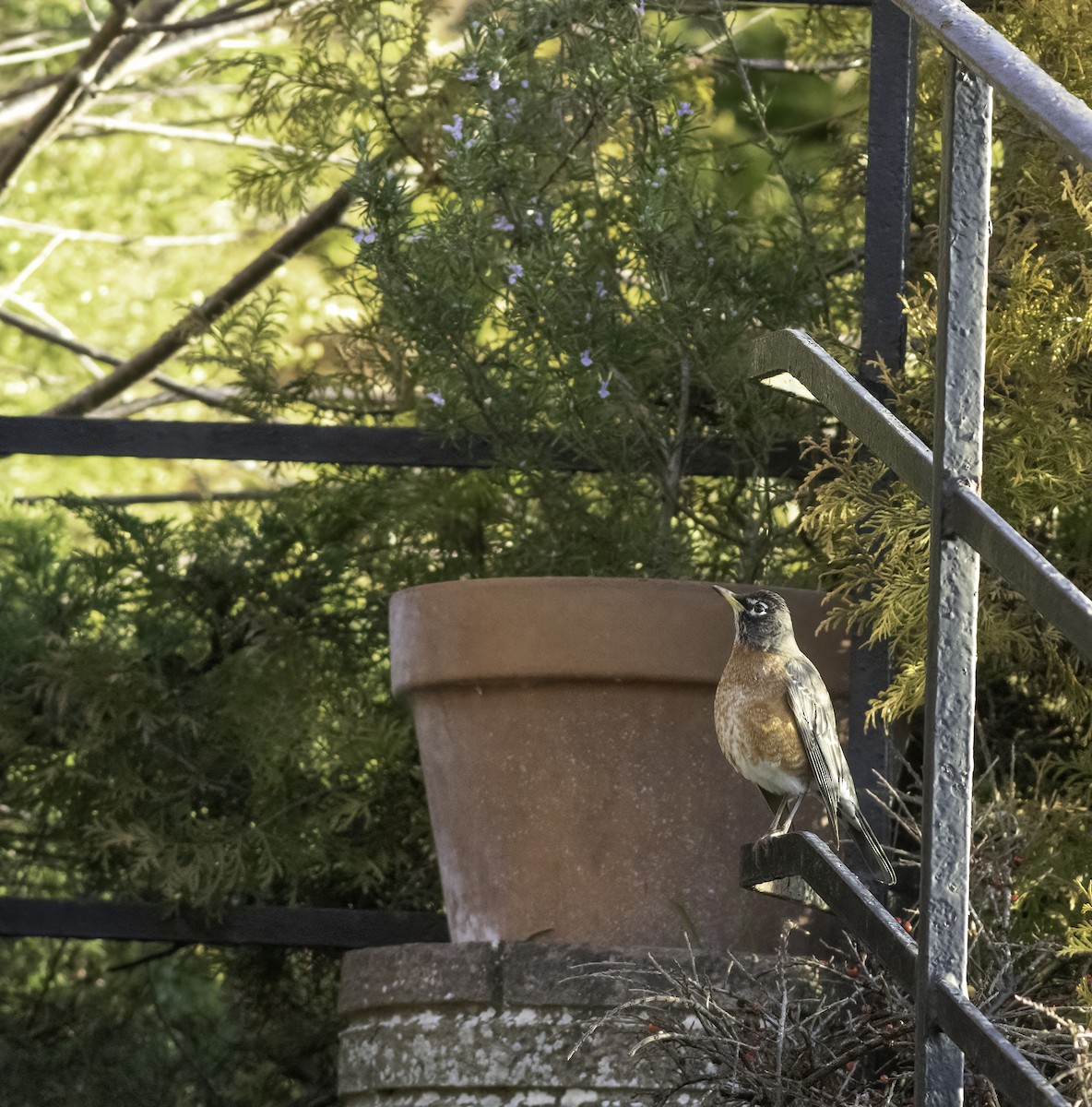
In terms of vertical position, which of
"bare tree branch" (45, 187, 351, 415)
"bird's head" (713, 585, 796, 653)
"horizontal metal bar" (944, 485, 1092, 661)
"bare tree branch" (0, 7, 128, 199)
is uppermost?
"bare tree branch" (0, 7, 128, 199)

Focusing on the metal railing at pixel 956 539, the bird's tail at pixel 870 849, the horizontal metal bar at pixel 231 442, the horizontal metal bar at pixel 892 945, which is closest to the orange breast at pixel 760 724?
the bird's tail at pixel 870 849

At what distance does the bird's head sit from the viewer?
218 cm

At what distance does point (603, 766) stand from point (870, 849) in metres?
0.50

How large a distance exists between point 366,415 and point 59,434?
710 mm

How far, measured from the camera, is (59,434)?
108 inches

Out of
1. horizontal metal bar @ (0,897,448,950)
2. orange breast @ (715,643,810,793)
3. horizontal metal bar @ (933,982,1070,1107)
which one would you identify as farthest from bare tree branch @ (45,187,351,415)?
horizontal metal bar @ (933,982,1070,1107)

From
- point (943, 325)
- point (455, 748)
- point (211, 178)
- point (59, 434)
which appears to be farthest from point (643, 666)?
point (211, 178)

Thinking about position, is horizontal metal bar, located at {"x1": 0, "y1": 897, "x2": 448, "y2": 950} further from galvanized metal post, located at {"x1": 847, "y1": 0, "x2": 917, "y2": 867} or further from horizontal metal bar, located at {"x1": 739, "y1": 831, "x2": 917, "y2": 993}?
horizontal metal bar, located at {"x1": 739, "y1": 831, "x2": 917, "y2": 993}

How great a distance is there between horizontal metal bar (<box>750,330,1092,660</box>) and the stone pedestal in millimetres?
988

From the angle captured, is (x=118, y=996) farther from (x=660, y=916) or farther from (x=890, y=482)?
(x=890, y=482)

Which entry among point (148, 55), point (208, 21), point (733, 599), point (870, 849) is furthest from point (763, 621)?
point (148, 55)

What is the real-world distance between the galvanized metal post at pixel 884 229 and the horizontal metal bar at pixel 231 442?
0.45 metres

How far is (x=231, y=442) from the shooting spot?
2746 millimetres

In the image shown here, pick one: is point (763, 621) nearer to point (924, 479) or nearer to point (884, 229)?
point (884, 229)
